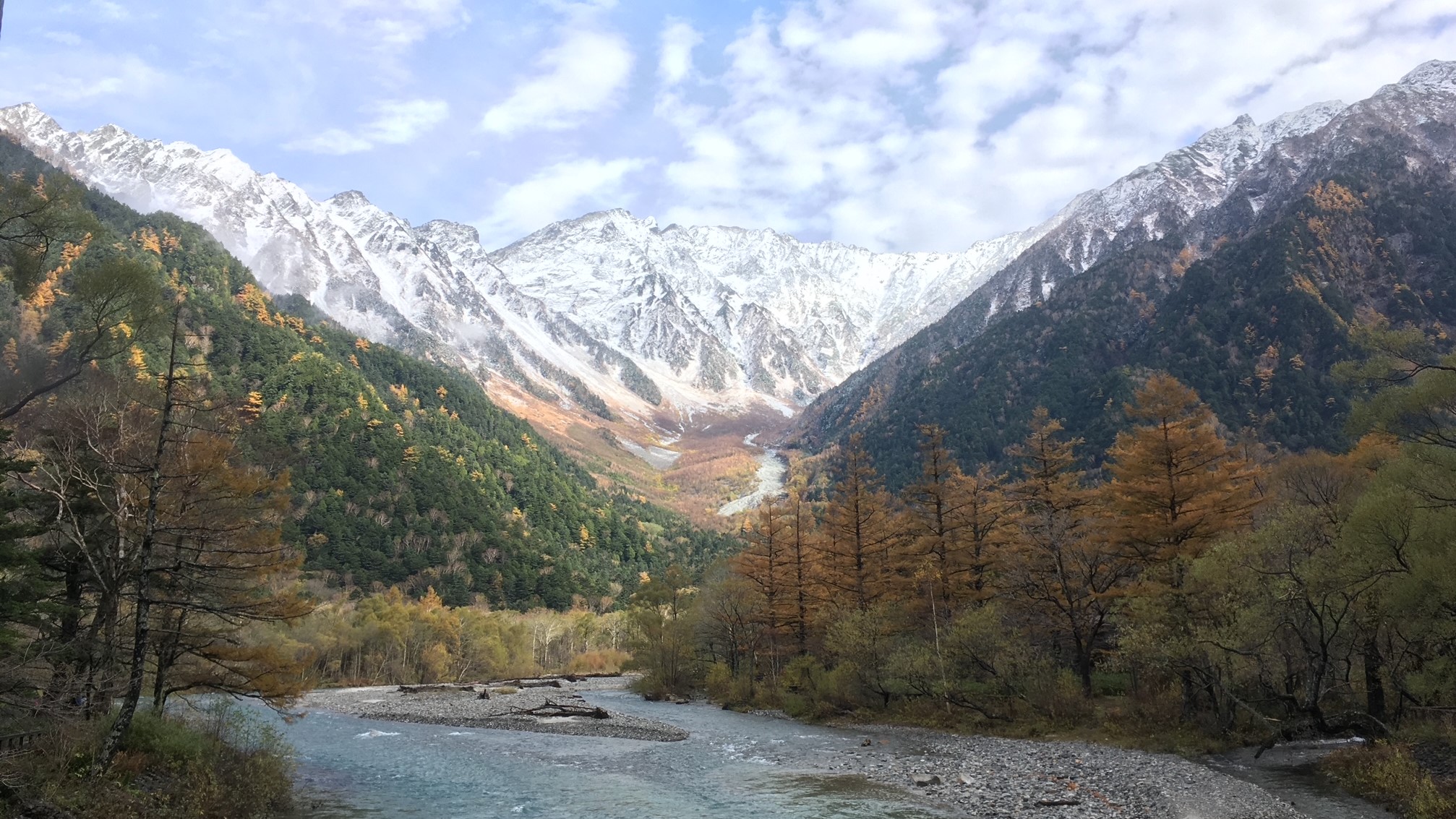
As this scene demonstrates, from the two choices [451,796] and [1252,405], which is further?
[1252,405]

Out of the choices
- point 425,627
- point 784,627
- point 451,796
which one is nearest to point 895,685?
point 784,627

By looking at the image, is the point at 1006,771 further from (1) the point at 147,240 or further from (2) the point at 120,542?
(1) the point at 147,240

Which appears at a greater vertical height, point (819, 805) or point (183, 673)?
point (183, 673)

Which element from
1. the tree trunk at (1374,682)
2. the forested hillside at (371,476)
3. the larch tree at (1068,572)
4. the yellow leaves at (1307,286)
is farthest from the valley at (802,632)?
the yellow leaves at (1307,286)

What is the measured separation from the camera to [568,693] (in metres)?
71.6

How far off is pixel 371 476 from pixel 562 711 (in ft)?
339

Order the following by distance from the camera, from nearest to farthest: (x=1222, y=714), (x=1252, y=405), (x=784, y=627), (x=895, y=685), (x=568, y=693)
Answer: (x=1222, y=714) → (x=895, y=685) → (x=784, y=627) → (x=568, y=693) → (x=1252, y=405)

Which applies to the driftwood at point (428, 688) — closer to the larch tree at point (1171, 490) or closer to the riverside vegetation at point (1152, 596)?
the riverside vegetation at point (1152, 596)

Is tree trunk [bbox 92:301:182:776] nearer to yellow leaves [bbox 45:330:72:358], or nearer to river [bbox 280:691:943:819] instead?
yellow leaves [bbox 45:330:72:358]

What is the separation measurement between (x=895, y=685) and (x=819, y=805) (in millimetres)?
20576

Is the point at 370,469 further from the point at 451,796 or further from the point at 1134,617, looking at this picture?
the point at 1134,617

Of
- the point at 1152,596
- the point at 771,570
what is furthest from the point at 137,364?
the point at 1152,596

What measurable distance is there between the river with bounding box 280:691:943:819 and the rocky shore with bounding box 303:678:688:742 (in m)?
2.29

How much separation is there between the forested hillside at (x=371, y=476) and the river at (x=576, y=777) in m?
86.7
